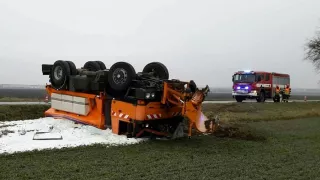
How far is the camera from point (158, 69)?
437 inches

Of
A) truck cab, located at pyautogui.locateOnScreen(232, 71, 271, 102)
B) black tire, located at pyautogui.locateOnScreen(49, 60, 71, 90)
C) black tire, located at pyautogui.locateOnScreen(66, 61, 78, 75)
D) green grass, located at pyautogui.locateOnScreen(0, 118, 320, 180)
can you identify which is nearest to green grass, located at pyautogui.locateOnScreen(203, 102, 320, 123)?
truck cab, located at pyautogui.locateOnScreen(232, 71, 271, 102)

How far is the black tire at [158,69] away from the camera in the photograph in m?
11.0

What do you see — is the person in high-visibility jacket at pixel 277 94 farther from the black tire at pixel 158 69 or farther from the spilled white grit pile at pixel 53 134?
the spilled white grit pile at pixel 53 134

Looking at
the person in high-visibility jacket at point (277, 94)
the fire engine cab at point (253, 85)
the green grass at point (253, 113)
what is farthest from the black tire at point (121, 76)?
the person in high-visibility jacket at point (277, 94)

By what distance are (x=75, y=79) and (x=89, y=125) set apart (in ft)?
4.66

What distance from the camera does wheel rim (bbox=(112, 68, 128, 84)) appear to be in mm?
9586

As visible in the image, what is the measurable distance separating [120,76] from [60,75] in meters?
2.47

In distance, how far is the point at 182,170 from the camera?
6.38 m

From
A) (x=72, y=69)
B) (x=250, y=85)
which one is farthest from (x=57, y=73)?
(x=250, y=85)

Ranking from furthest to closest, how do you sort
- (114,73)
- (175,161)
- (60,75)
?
(60,75)
(114,73)
(175,161)

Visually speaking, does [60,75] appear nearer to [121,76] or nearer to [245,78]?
[121,76]

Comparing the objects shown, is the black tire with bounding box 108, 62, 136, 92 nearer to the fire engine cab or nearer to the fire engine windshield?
the fire engine cab

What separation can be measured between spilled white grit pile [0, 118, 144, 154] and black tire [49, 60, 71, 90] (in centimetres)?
107

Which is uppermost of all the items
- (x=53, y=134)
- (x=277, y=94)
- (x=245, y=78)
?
(x=245, y=78)
